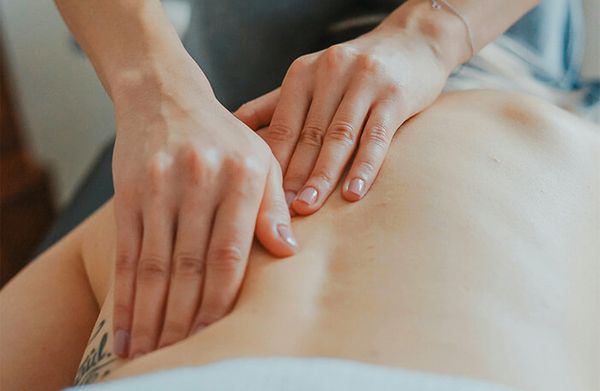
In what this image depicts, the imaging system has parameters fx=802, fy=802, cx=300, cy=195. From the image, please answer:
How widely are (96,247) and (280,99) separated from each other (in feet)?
0.93

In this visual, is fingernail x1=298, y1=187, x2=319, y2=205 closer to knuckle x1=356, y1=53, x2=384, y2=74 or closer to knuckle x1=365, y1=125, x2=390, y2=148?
knuckle x1=365, y1=125, x2=390, y2=148

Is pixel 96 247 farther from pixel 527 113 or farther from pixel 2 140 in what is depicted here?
pixel 2 140

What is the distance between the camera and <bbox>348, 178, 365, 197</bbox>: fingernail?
79 cm

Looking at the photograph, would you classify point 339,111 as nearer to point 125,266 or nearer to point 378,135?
point 378,135

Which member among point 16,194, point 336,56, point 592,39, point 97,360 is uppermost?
point 336,56

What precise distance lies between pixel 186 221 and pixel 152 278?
2.3 inches

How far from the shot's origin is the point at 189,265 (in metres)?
0.72

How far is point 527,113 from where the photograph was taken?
0.90 meters

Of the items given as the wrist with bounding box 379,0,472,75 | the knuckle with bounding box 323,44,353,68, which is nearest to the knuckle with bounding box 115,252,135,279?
the knuckle with bounding box 323,44,353,68

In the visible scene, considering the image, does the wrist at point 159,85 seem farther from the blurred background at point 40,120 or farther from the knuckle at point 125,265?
the blurred background at point 40,120

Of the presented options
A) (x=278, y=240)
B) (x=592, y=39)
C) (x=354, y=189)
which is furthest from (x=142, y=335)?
(x=592, y=39)

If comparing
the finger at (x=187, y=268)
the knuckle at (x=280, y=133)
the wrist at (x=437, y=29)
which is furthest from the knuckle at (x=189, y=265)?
the wrist at (x=437, y=29)

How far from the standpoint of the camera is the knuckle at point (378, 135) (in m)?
0.85

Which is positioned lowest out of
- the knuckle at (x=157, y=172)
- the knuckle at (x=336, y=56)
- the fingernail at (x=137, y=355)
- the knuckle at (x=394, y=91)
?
the fingernail at (x=137, y=355)
